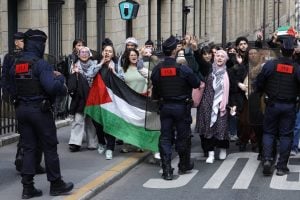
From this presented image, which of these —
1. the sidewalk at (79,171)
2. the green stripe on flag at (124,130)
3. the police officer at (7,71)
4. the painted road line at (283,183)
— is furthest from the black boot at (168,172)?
the police officer at (7,71)

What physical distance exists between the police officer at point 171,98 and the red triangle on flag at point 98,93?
1.51 m

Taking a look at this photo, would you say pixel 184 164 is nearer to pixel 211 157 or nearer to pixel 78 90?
pixel 211 157

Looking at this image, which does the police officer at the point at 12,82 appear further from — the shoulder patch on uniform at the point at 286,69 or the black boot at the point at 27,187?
the shoulder patch on uniform at the point at 286,69

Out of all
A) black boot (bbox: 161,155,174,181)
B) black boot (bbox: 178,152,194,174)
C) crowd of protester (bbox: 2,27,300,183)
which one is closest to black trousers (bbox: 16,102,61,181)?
black boot (bbox: 161,155,174,181)

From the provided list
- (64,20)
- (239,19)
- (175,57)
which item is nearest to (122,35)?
(64,20)

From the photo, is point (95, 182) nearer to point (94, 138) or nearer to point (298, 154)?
point (94, 138)

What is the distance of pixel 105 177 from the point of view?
30.4ft

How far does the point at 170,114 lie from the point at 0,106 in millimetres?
3797

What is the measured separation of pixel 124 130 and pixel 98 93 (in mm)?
690

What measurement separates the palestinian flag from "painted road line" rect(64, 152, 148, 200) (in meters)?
0.33

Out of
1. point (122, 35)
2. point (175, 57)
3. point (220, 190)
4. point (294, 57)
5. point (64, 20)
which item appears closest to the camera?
point (220, 190)

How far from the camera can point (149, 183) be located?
30.6 ft

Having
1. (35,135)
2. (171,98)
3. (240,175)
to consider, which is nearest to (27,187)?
(35,135)

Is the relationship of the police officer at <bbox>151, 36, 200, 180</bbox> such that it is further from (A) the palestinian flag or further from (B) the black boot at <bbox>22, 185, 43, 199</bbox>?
(B) the black boot at <bbox>22, 185, 43, 199</bbox>
